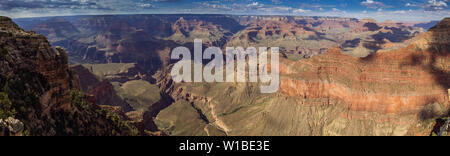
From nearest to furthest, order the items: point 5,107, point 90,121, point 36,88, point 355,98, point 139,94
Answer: point 5,107, point 36,88, point 90,121, point 355,98, point 139,94

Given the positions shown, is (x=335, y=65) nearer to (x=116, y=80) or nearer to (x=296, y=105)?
(x=296, y=105)

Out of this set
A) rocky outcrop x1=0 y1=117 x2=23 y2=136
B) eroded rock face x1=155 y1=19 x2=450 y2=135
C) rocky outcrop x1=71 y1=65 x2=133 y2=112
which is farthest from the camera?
rocky outcrop x1=71 y1=65 x2=133 y2=112

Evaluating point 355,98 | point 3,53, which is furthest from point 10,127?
point 355,98

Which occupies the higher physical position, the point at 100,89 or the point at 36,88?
the point at 36,88

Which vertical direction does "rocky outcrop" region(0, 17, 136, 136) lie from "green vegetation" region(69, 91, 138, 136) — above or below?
above

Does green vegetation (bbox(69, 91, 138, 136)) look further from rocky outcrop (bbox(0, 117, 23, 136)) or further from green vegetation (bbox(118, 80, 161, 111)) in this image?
green vegetation (bbox(118, 80, 161, 111))

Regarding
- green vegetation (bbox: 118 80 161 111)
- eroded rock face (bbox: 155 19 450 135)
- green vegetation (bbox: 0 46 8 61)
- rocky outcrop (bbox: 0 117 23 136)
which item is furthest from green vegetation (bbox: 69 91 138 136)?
green vegetation (bbox: 118 80 161 111)

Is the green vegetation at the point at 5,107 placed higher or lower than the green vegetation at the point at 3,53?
lower

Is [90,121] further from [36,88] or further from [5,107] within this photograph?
[5,107]

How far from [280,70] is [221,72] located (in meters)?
42.2

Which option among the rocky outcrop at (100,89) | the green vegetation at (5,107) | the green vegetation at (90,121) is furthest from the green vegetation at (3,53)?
the rocky outcrop at (100,89)

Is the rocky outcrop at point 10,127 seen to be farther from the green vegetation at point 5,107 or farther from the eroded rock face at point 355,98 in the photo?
the eroded rock face at point 355,98

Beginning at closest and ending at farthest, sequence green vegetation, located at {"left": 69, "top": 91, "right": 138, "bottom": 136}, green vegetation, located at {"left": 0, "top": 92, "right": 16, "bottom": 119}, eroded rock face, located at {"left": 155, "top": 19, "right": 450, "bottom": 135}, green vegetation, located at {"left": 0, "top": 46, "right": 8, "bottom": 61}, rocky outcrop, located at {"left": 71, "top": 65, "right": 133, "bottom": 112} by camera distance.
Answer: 1. green vegetation, located at {"left": 0, "top": 92, "right": 16, "bottom": 119}
2. green vegetation, located at {"left": 0, "top": 46, "right": 8, "bottom": 61}
3. green vegetation, located at {"left": 69, "top": 91, "right": 138, "bottom": 136}
4. eroded rock face, located at {"left": 155, "top": 19, "right": 450, "bottom": 135}
5. rocky outcrop, located at {"left": 71, "top": 65, "right": 133, "bottom": 112}
